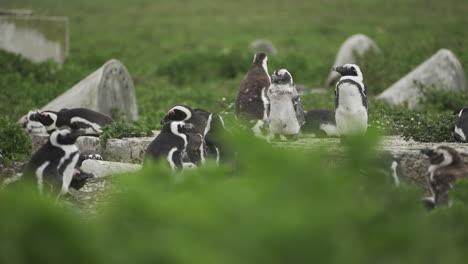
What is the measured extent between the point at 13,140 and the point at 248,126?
2.83 metres

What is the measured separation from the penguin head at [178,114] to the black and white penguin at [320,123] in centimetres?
150

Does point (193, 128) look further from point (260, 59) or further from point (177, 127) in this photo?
point (260, 59)

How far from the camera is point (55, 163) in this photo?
5328mm

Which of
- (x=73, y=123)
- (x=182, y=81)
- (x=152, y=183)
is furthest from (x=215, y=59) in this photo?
(x=152, y=183)

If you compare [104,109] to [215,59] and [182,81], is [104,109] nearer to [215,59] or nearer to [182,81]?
[182,81]

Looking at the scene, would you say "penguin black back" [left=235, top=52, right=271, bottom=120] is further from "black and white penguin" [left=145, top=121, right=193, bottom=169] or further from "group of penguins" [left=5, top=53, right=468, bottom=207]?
"black and white penguin" [left=145, top=121, right=193, bottom=169]

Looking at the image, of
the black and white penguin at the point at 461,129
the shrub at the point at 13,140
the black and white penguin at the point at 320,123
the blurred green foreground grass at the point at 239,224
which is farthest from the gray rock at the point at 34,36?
the blurred green foreground grass at the point at 239,224

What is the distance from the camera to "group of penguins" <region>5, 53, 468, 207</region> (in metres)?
5.23

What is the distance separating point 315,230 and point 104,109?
9.05 meters

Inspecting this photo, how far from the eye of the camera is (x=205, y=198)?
58.5 inches

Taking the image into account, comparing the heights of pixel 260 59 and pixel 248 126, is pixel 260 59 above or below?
above

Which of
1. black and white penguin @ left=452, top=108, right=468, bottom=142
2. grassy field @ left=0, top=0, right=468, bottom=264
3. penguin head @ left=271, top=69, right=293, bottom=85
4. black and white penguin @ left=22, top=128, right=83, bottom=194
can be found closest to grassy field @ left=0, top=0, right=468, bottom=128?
penguin head @ left=271, top=69, right=293, bottom=85

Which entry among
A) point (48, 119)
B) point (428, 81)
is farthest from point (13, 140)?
point (428, 81)

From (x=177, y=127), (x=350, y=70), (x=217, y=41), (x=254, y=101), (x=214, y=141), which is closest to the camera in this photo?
(x=177, y=127)
